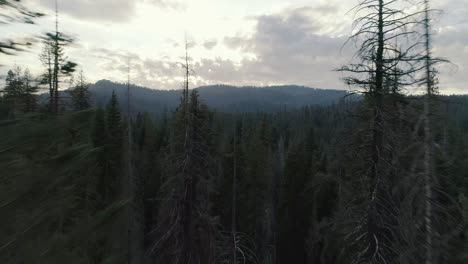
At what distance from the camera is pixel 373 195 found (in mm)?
8797

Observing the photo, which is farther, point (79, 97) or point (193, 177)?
point (79, 97)

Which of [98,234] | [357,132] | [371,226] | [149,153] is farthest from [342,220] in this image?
[149,153]

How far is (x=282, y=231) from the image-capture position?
30625mm

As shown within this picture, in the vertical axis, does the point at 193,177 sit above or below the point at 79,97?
below

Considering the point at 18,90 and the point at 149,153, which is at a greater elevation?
the point at 18,90

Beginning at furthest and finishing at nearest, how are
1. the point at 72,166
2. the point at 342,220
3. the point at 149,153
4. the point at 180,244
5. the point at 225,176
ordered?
the point at 149,153
the point at 225,176
the point at 180,244
the point at 342,220
the point at 72,166

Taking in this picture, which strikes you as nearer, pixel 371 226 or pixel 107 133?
pixel 371 226

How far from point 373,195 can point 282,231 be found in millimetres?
22966

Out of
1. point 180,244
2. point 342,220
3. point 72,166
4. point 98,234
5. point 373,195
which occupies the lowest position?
point 180,244

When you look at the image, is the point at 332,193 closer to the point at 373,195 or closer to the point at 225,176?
the point at 225,176

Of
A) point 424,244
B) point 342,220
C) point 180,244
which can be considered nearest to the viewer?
point 424,244

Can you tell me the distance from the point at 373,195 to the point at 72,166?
309 inches

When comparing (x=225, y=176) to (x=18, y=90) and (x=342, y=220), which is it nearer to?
(x=342, y=220)

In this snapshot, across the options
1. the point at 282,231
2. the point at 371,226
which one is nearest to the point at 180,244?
the point at 371,226
